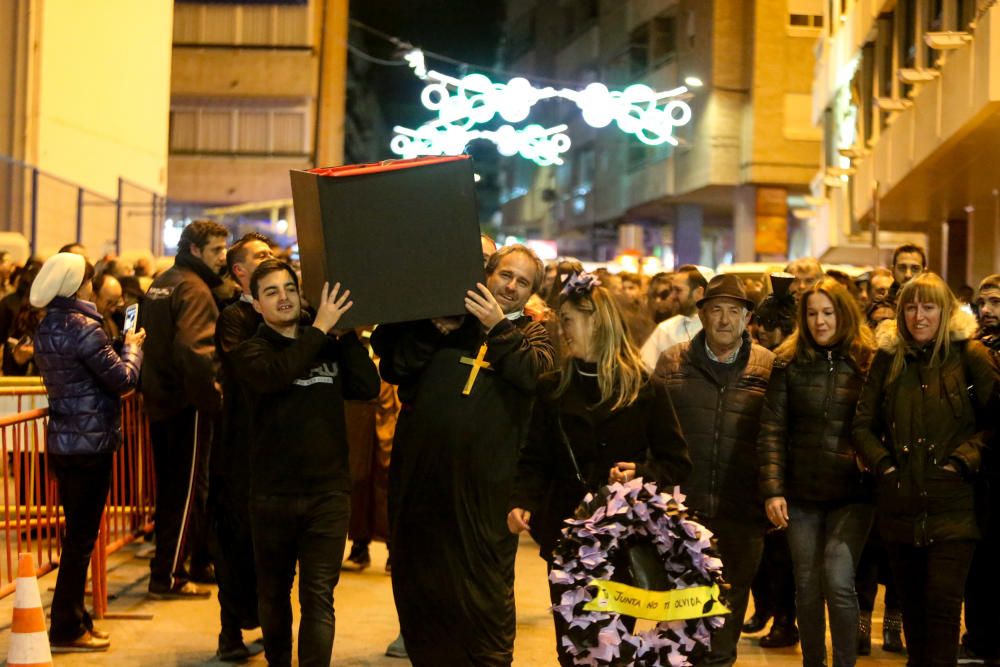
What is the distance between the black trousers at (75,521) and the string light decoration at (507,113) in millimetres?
10816

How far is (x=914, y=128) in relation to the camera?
20.0 m

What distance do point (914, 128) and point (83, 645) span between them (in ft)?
49.6

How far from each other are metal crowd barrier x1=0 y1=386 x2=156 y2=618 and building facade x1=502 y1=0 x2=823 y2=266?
21608mm

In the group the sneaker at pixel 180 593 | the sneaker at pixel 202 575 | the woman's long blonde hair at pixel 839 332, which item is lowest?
the sneaker at pixel 180 593

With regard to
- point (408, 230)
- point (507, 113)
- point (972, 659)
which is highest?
point (507, 113)

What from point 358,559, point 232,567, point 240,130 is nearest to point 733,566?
point 232,567

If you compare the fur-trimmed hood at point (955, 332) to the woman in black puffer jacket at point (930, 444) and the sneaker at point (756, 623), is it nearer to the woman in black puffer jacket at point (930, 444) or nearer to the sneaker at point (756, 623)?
the woman in black puffer jacket at point (930, 444)

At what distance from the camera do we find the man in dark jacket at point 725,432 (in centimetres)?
714

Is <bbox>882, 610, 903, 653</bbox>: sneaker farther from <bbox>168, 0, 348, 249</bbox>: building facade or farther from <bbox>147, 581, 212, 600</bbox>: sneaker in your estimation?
<bbox>168, 0, 348, 249</bbox>: building facade

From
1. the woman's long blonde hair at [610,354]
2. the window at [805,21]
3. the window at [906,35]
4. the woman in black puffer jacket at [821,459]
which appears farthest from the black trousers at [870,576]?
the window at [805,21]

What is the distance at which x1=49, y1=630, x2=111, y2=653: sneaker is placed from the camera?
7.91m

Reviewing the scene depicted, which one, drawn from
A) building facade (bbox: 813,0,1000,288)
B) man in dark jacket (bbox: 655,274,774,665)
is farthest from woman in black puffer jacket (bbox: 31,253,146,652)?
building facade (bbox: 813,0,1000,288)

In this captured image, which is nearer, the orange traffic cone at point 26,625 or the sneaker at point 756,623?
the orange traffic cone at point 26,625

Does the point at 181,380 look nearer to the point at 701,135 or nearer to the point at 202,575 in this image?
the point at 202,575
